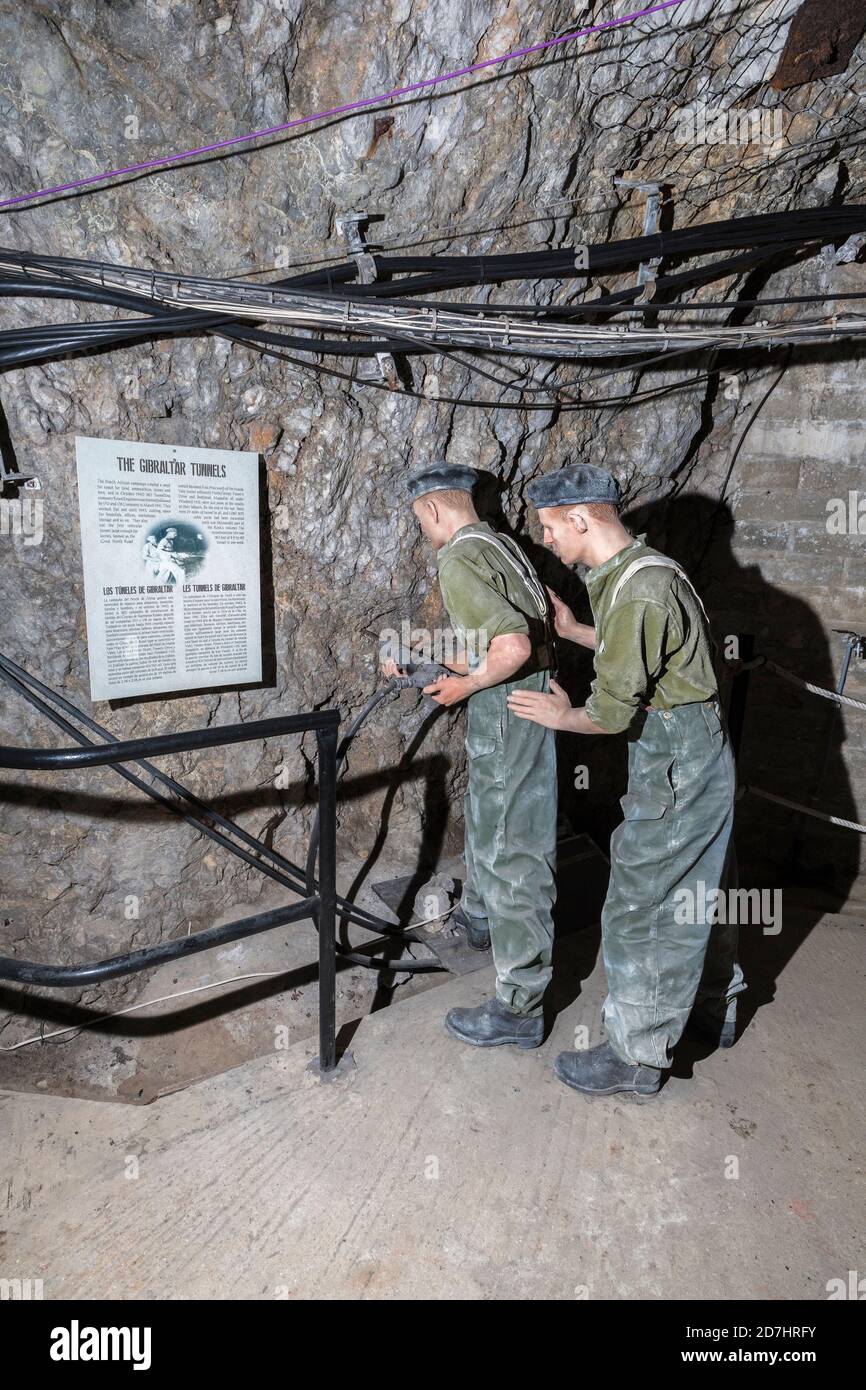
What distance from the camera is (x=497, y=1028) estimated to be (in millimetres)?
2736

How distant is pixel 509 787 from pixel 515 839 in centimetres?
20

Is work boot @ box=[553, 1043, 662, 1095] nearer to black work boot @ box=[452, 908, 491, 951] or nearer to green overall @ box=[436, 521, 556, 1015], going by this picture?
green overall @ box=[436, 521, 556, 1015]

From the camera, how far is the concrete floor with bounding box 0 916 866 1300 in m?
1.95

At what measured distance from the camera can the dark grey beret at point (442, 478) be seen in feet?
9.37

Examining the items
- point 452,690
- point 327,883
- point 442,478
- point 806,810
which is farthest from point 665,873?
point 442,478

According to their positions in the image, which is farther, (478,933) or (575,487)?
(478,933)

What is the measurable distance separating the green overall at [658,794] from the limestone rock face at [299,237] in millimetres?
1508

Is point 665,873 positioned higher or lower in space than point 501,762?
lower

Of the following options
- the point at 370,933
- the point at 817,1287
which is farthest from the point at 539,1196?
the point at 370,933

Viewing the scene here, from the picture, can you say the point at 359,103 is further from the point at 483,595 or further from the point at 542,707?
the point at 542,707

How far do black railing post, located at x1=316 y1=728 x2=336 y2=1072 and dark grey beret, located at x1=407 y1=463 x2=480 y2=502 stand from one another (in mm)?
1185

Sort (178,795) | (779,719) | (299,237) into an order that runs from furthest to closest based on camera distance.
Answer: (779,719), (178,795), (299,237)

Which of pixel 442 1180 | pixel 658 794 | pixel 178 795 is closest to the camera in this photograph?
pixel 442 1180
